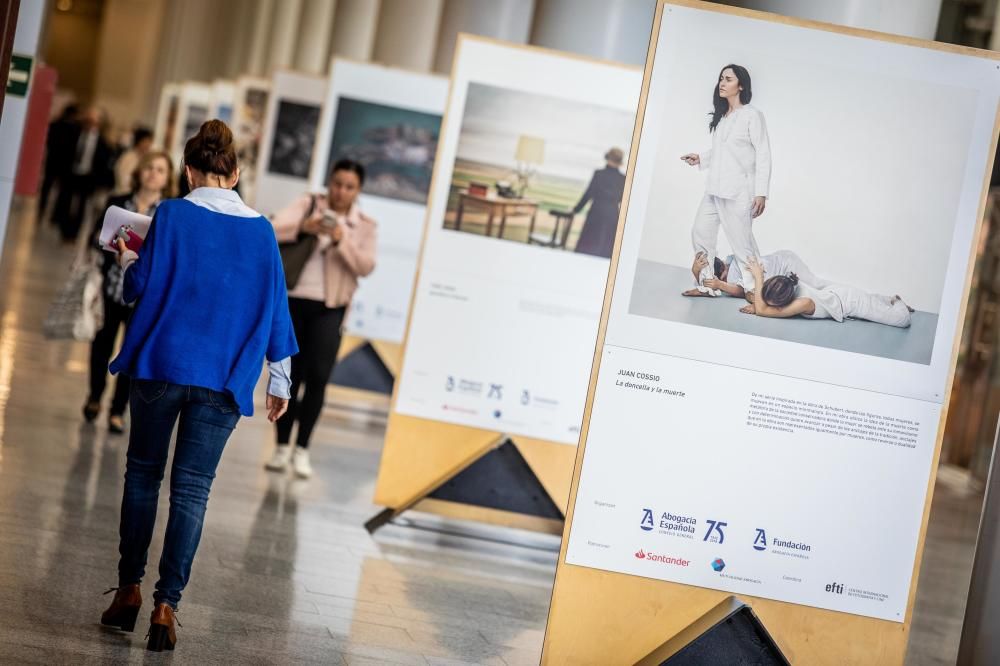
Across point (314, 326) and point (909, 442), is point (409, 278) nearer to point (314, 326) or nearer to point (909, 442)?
point (314, 326)

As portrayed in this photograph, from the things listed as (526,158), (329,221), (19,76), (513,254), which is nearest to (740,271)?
(513,254)

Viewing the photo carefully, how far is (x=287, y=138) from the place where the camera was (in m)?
13.5

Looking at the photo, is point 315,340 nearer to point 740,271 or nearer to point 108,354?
point 108,354

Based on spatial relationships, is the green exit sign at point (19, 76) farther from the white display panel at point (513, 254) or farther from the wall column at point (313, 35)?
the wall column at point (313, 35)

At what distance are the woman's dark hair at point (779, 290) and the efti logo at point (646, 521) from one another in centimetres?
82

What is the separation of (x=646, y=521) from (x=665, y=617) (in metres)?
0.35

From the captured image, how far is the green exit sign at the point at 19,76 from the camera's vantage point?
6566 millimetres

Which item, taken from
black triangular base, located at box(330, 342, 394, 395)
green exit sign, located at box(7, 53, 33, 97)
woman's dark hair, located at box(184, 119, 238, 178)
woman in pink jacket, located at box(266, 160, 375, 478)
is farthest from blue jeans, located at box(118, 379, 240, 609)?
black triangular base, located at box(330, 342, 394, 395)

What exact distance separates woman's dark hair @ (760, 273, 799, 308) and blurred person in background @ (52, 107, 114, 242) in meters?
17.2

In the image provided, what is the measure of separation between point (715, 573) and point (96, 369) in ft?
15.8

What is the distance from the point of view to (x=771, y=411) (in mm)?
4734

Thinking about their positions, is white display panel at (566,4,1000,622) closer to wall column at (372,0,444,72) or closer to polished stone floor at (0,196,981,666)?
polished stone floor at (0,196,981,666)

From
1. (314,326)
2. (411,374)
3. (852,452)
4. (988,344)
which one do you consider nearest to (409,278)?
(314,326)

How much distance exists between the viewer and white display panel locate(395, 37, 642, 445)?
7227 millimetres
